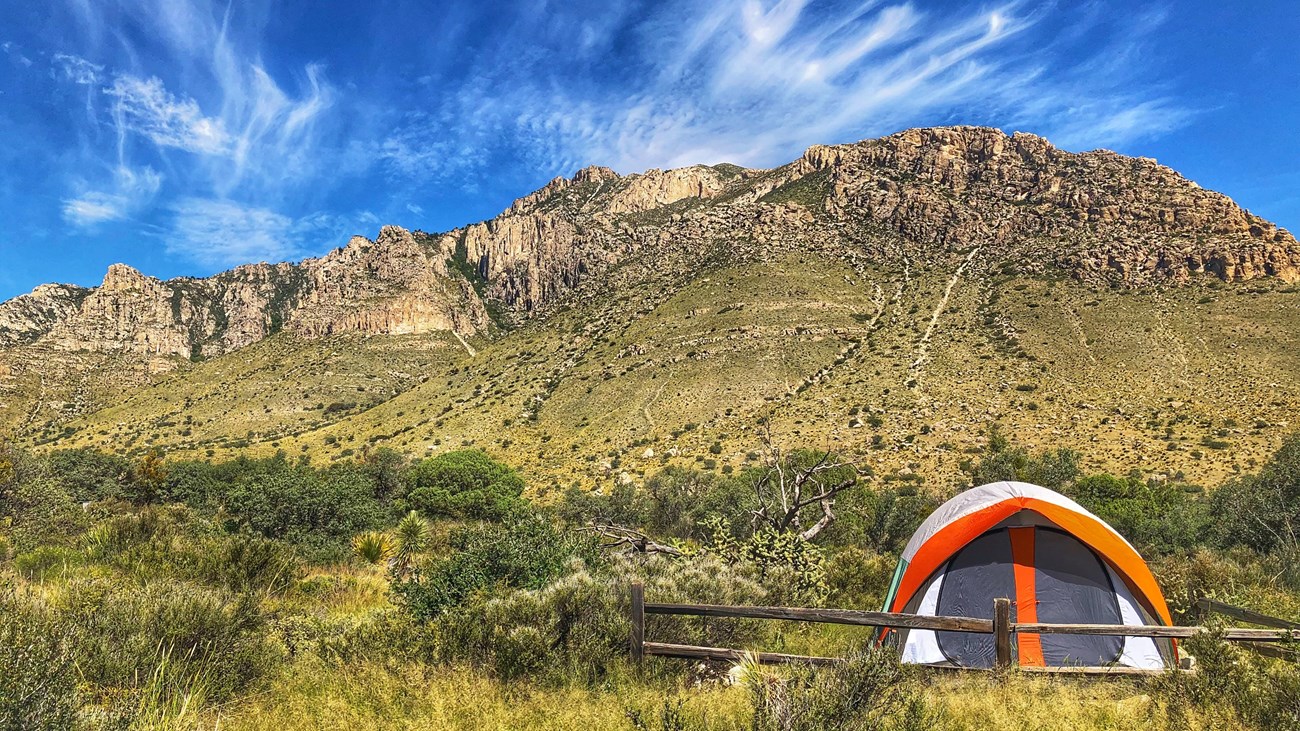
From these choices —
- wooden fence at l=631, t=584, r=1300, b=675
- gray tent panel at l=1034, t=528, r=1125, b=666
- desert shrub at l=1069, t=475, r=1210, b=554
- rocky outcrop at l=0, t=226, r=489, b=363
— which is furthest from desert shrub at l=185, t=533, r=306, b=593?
rocky outcrop at l=0, t=226, r=489, b=363

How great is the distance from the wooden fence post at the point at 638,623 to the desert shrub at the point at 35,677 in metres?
4.56

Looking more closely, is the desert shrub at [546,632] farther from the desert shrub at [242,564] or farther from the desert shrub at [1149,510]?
the desert shrub at [1149,510]

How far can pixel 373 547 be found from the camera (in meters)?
16.5

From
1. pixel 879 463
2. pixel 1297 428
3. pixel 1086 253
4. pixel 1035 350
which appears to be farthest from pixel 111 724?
pixel 1086 253

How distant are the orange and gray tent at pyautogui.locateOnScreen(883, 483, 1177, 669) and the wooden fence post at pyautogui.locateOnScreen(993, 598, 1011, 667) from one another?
5.24 feet

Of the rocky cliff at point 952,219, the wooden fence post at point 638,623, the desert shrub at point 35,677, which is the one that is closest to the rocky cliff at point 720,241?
the rocky cliff at point 952,219

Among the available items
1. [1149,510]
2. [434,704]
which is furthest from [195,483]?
[1149,510]

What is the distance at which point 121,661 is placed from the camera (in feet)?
15.5

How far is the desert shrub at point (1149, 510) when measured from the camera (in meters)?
19.0

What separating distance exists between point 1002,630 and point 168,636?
27.0ft

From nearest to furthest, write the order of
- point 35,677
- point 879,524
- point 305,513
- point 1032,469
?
point 35,677 → point 305,513 → point 879,524 → point 1032,469

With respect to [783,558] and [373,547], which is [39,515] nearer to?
[373,547]

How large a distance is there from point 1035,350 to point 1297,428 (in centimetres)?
1703

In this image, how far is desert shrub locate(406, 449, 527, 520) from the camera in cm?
2750
